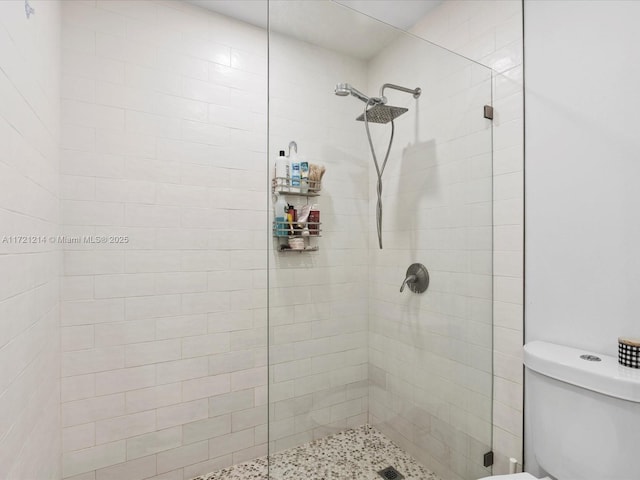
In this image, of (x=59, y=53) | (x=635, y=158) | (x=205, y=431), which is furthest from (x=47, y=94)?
(x=635, y=158)

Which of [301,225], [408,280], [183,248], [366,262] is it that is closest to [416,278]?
[408,280]

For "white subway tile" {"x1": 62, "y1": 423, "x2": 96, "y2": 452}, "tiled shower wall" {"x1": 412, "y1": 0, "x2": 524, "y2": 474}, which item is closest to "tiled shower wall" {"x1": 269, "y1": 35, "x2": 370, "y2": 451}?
"tiled shower wall" {"x1": 412, "y1": 0, "x2": 524, "y2": 474}

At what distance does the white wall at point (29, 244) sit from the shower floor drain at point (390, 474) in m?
1.13

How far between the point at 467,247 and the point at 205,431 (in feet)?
5.54

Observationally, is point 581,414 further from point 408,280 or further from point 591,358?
point 408,280

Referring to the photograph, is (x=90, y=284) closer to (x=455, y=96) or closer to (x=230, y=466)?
A: (x=230, y=466)

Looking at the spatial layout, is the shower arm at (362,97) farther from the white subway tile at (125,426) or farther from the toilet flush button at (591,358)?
the white subway tile at (125,426)

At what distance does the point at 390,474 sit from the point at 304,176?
3.72 ft

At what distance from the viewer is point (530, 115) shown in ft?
4.67

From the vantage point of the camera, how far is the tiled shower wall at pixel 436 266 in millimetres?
Answer: 1285

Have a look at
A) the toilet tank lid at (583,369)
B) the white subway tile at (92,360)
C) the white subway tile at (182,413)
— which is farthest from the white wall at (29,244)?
the toilet tank lid at (583,369)

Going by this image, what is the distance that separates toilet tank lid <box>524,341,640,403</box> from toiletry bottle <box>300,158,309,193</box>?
3.43 feet

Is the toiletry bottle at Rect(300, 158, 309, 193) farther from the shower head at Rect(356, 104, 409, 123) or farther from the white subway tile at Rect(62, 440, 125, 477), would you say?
the white subway tile at Rect(62, 440, 125, 477)

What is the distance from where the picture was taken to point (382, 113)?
1268mm
